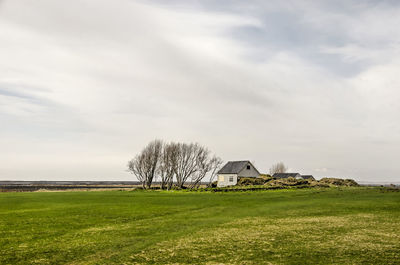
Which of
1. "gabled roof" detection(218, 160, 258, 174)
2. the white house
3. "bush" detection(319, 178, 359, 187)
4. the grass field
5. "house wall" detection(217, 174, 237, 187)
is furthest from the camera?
"gabled roof" detection(218, 160, 258, 174)

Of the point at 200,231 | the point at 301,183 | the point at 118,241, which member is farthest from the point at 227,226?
the point at 301,183

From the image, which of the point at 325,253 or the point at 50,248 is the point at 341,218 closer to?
the point at 325,253

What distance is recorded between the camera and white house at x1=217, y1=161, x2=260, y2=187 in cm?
8543

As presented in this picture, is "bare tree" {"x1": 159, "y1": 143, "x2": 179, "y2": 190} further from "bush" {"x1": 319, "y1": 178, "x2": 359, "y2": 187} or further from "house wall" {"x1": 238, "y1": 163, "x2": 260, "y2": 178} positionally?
"bush" {"x1": 319, "y1": 178, "x2": 359, "y2": 187}

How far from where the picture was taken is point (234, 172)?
85750mm

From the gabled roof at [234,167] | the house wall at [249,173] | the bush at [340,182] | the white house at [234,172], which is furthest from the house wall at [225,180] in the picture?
the bush at [340,182]

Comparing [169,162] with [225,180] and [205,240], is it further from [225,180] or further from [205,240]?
[205,240]

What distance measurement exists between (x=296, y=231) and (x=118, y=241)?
30.2 feet

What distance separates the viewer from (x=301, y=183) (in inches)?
2574

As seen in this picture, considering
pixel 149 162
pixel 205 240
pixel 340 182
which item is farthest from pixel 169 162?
pixel 205 240

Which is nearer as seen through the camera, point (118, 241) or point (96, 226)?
point (118, 241)

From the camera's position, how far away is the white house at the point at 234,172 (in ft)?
280

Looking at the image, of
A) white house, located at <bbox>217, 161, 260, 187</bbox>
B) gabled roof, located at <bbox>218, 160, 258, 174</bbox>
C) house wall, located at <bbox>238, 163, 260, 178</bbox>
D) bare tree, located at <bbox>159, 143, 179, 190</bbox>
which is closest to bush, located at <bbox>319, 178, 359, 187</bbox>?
house wall, located at <bbox>238, 163, 260, 178</bbox>

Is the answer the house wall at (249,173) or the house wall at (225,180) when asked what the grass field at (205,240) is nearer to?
the house wall at (249,173)
